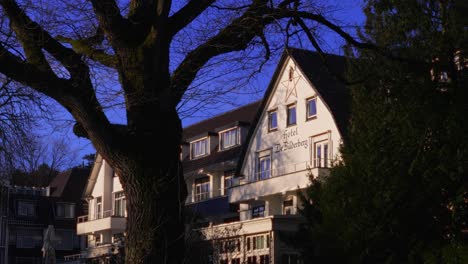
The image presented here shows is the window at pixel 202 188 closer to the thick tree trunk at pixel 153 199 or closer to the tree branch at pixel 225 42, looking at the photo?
the tree branch at pixel 225 42

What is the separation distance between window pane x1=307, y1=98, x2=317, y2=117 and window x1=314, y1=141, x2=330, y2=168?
4.99 feet

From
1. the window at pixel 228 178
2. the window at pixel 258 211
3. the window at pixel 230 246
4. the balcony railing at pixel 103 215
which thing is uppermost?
the window at pixel 228 178

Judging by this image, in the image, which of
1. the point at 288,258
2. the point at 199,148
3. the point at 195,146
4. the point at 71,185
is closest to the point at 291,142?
the point at 288,258

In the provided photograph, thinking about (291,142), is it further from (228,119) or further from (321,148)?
(228,119)

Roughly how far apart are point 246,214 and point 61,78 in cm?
3702

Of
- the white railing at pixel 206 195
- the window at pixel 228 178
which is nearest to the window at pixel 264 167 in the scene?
the window at pixel 228 178

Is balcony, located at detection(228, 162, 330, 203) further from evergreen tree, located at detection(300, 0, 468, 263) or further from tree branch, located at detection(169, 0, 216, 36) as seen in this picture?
tree branch, located at detection(169, 0, 216, 36)

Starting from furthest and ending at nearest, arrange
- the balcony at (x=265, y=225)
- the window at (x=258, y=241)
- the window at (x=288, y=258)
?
the window at (x=258, y=241)
the balcony at (x=265, y=225)
the window at (x=288, y=258)

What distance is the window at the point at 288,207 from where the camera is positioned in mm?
40844

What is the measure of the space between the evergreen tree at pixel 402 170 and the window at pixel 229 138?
21106mm

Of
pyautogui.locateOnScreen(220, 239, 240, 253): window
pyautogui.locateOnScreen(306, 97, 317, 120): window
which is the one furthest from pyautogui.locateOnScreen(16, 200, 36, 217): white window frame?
pyautogui.locateOnScreen(220, 239, 240, 253): window

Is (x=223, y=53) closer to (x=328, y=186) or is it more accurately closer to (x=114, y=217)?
(x=328, y=186)

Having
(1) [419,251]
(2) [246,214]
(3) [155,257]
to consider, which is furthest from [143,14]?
(2) [246,214]

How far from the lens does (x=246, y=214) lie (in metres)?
44.6
